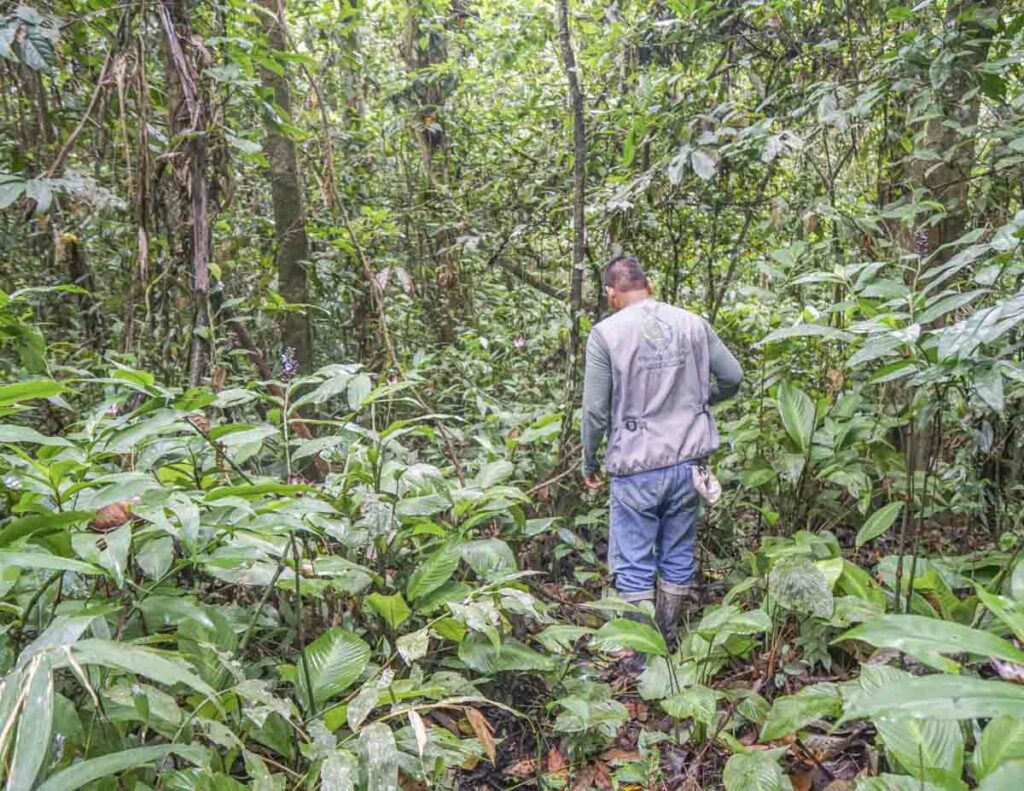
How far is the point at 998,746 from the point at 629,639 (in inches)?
36.7

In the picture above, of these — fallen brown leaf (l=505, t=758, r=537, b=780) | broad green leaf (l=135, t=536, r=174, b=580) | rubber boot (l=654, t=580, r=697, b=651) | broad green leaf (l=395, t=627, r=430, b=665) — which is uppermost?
broad green leaf (l=135, t=536, r=174, b=580)

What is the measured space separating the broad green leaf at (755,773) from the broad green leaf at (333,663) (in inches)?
38.3

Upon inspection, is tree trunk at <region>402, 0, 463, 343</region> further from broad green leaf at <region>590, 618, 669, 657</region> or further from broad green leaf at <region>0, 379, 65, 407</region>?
broad green leaf at <region>0, 379, 65, 407</region>

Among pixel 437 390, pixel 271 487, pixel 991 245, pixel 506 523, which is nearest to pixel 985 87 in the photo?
pixel 991 245

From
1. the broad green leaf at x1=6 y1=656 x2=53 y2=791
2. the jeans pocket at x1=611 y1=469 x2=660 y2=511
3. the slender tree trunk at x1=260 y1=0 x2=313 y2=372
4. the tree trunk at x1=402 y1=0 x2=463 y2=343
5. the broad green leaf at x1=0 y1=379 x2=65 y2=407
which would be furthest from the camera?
the tree trunk at x1=402 y1=0 x2=463 y2=343

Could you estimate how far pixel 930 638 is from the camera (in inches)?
45.1

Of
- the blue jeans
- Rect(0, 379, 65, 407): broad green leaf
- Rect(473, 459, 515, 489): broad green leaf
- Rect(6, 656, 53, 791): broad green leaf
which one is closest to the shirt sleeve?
the blue jeans

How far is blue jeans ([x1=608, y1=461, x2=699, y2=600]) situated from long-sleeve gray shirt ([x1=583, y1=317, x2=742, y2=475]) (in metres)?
0.22

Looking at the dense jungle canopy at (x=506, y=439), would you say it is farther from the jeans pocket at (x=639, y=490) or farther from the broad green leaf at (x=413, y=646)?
the jeans pocket at (x=639, y=490)

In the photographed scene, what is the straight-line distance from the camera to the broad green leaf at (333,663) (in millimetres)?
1768

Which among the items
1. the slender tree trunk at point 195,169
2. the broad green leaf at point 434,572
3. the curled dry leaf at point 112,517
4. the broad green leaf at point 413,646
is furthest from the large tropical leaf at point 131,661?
the slender tree trunk at point 195,169

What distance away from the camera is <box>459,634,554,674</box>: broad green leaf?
6.84 ft

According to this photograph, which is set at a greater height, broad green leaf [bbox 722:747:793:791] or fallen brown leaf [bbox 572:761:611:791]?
broad green leaf [bbox 722:747:793:791]

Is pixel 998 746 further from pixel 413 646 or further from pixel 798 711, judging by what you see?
pixel 413 646
